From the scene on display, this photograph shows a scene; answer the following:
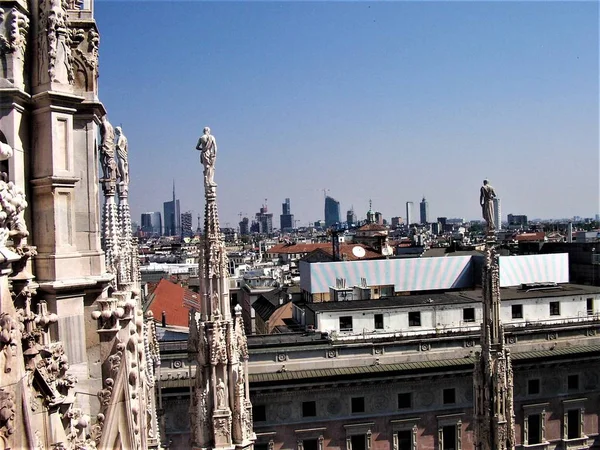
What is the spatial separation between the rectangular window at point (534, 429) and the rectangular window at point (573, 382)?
193 cm

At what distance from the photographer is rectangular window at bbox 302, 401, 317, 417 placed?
22000 millimetres

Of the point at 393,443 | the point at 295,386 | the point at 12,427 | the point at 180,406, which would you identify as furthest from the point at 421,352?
the point at 12,427

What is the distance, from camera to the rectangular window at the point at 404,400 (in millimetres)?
22953

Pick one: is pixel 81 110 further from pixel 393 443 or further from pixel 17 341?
pixel 393 443

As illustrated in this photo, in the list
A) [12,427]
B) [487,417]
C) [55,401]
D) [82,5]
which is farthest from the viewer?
[487,417]

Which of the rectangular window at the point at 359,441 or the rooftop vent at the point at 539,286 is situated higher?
the rooftop vent at the point at 539,286

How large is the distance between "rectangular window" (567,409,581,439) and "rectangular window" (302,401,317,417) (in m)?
10.5

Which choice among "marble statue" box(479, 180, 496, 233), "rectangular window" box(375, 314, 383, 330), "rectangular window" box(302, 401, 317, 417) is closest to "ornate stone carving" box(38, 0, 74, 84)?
"marble statue" box(479, 180, 496, 233)

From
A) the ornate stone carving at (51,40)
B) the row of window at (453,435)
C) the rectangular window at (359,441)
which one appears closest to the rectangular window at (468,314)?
the row of window at (453,435)

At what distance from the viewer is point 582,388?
24797 millimetres

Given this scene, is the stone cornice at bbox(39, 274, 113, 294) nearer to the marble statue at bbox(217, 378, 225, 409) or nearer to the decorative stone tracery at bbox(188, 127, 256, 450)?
the decorative stone tracery at bbox(188, 127, 256, 450)

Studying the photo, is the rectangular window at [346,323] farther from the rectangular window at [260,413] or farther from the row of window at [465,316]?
the rectangular window at [260,413]

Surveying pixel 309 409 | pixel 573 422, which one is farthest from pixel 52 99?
pixel 573 422

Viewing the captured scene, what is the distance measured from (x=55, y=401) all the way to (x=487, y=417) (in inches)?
456
